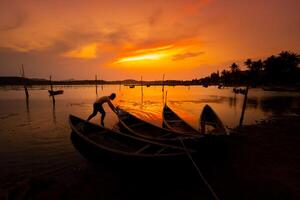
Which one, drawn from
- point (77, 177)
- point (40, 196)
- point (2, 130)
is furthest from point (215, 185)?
point (2, 130)

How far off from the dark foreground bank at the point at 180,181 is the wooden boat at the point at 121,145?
0.54 meters

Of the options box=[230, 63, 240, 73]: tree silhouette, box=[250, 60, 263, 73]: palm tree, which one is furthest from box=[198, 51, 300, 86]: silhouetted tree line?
box=[230, 63, 240, 73]: tree silhouette

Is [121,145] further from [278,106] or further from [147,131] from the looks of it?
[278,106]

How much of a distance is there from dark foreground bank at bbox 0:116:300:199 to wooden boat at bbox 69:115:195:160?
0.54 m

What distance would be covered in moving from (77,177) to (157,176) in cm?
300

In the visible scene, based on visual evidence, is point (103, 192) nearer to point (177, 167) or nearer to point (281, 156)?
point (177, 167)

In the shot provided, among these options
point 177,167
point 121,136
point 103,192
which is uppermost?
point 121,136

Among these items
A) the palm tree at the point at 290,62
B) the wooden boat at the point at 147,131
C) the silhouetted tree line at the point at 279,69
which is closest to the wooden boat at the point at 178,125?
the wooden boat at the point at 147,131

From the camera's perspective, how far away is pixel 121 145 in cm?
770

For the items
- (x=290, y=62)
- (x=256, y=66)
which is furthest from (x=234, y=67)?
(x=290, y=62)

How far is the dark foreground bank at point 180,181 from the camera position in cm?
531

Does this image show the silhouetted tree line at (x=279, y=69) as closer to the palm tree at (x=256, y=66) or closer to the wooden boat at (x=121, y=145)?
the palm tree at (x=256, y=66)

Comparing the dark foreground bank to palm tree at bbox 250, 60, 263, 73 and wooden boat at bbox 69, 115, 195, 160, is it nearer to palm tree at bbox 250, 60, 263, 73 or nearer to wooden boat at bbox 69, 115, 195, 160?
wooden boat at bbox 69, 115, 195, 160

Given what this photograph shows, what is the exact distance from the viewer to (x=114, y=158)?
246 inches
